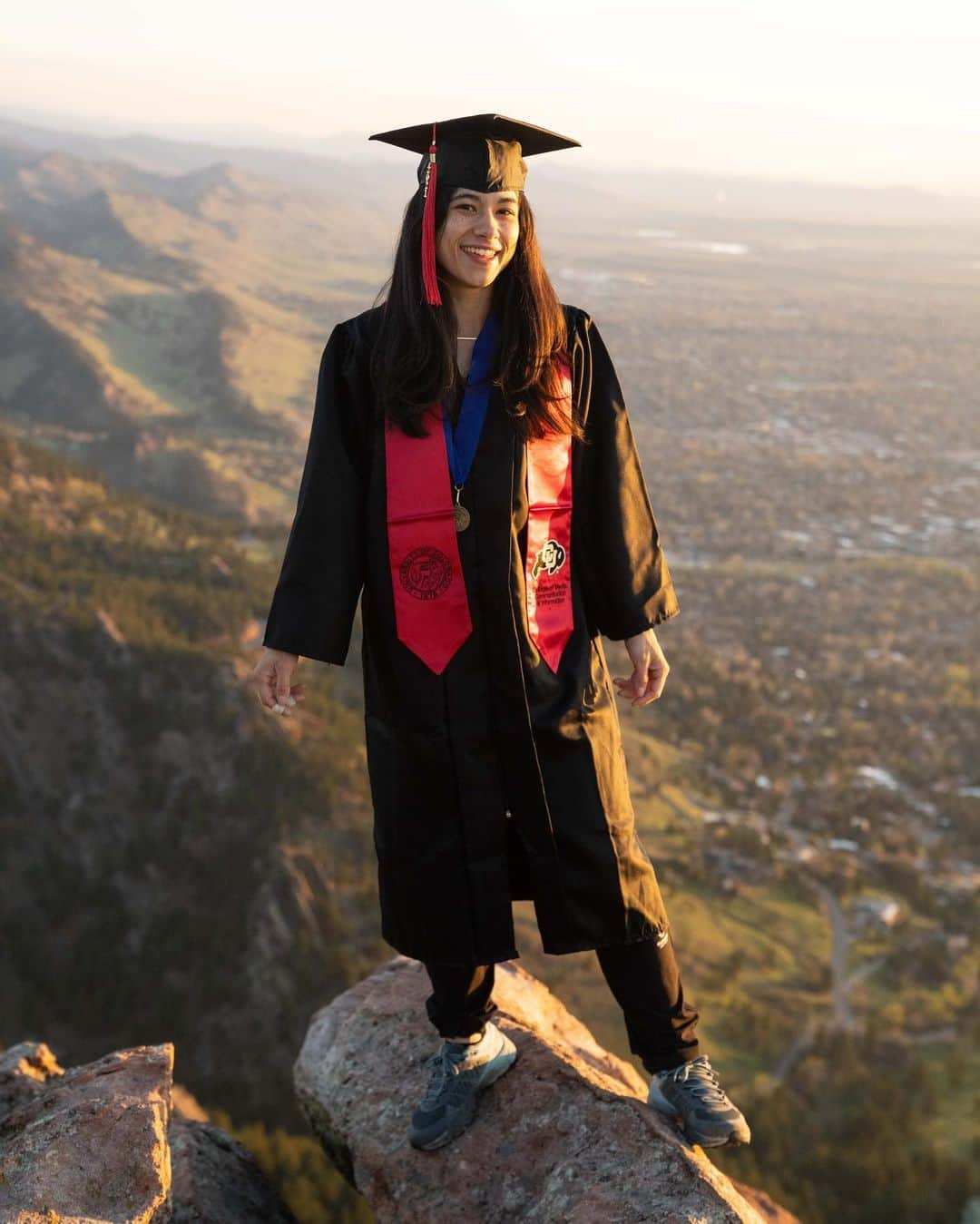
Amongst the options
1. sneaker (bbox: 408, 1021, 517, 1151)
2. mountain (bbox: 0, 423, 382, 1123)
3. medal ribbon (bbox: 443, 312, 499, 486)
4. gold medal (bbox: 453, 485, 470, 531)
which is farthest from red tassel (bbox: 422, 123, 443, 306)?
mountain (bbox: 0, 423, 382, 1123)

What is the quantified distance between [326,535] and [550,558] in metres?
0.73

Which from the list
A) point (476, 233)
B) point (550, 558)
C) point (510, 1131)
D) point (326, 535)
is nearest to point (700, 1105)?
point (510, 1131)

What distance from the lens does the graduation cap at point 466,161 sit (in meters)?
3.46

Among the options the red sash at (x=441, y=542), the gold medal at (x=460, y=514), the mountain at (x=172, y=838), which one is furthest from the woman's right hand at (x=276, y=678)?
the mountain at (x=172, y=838)

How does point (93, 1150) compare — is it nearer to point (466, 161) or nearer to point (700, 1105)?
point (700, 1105)

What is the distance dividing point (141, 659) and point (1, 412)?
193 ft

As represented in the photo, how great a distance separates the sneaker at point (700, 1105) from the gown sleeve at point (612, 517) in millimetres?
1563

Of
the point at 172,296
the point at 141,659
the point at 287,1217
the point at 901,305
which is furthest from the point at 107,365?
the point at 901,305

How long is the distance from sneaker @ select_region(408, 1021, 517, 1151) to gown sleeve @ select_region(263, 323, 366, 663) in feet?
5.63

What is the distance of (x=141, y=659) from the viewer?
1411 inches

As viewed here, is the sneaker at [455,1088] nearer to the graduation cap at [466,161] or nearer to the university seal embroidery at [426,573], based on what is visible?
the university seal embroidery at [426,573]

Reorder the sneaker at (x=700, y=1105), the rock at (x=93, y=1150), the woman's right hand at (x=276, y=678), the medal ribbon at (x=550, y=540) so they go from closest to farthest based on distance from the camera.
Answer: the rock at (x=93, y=1150), the medal ribbon at (x=550, y=540), the woman's right hand at (x=276, y=678), the sneaker at (x=700, y=1105)

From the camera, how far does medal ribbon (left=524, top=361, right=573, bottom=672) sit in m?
3.55

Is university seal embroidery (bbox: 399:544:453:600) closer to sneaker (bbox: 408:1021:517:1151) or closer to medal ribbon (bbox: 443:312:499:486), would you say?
medal ribbon (bbox: 443:312:499:486)
